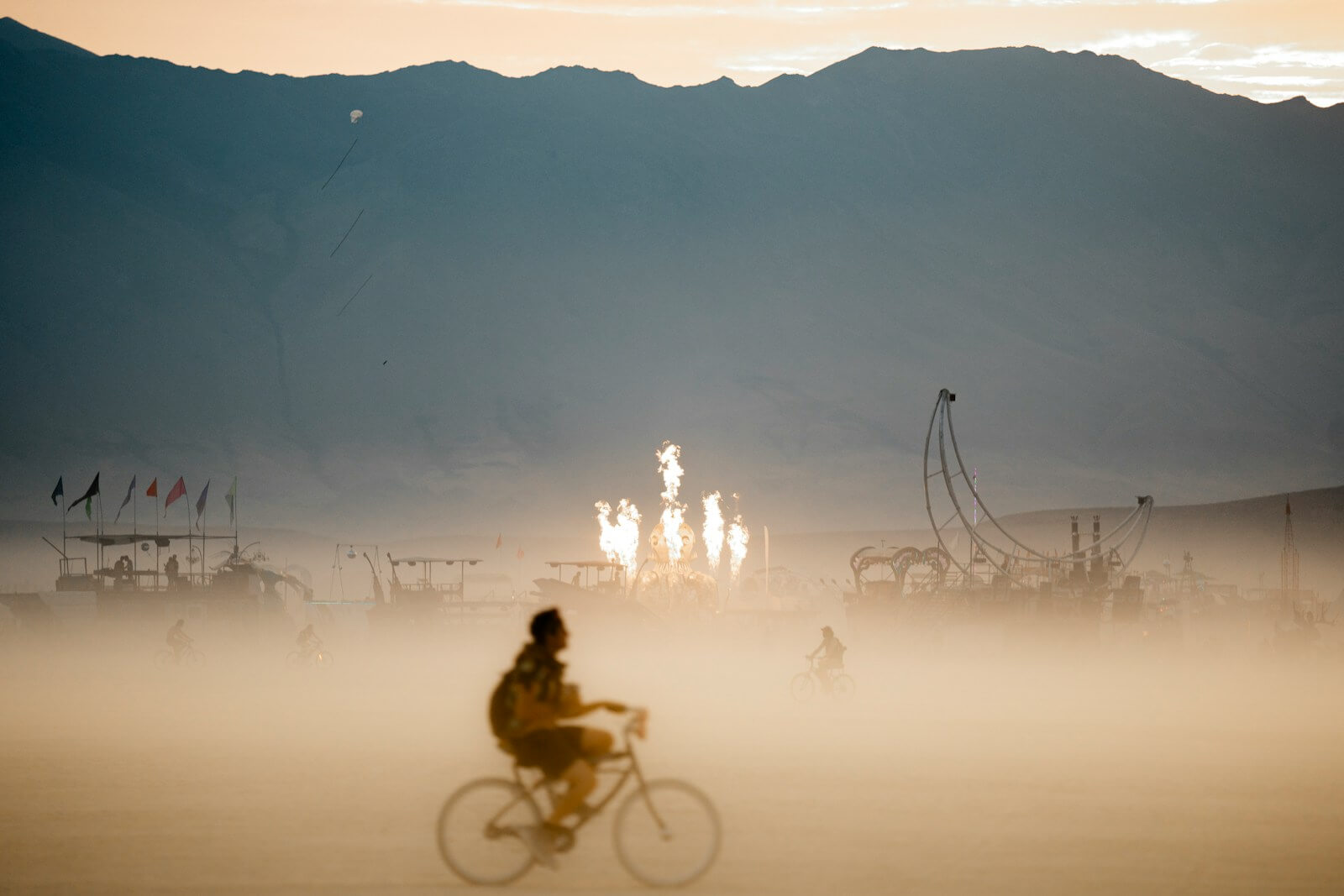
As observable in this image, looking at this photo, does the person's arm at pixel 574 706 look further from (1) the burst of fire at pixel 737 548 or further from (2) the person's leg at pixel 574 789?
(1) the burst of fire at pixel 737 548

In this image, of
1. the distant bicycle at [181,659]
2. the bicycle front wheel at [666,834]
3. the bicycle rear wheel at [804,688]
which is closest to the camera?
the bicycle front wheel at [666,834]

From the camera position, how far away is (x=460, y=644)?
65.4m

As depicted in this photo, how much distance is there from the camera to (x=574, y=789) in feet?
42.3

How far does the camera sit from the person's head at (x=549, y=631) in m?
13.0

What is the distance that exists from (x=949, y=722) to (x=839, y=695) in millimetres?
6171

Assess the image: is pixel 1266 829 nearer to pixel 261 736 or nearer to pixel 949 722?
pixel 949 722

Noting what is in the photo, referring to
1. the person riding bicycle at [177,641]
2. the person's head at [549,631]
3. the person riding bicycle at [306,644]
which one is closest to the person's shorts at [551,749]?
the person's head at [549,631]

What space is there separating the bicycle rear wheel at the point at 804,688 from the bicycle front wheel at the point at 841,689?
1.53ft

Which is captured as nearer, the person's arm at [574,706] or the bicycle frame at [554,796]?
the person's arm at [574,706]

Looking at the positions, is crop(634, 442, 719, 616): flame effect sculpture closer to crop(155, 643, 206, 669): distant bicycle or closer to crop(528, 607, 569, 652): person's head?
crop(155, 643, 206, 669): distant bicycle

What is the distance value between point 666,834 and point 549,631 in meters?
1.89

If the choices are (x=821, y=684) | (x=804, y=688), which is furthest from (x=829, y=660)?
(x=804, y=688)

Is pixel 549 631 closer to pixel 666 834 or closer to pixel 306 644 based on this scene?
pixel 666 834

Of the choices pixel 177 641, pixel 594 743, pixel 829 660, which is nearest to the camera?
pixel 594 743
